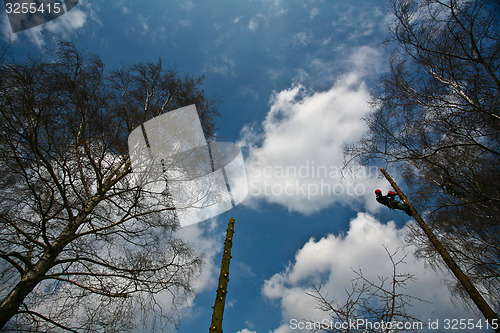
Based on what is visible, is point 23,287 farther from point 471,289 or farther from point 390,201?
point 390,201

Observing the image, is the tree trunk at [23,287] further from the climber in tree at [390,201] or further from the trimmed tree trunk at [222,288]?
the climber in tree at [390,201]

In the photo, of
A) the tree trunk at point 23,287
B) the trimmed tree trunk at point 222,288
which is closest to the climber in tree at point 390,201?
the trimmed tree trunk at point 222,288

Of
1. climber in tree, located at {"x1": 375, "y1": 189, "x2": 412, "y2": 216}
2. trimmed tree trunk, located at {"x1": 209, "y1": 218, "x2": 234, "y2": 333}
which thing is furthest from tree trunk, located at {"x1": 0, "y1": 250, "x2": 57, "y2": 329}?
climber in tree, located at {"x1": 375, "y1": 189, "x2": 412, "y2": 216}

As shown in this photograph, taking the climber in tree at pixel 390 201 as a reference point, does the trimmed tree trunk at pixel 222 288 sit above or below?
below

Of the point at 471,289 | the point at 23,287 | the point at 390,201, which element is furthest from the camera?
the point at 390,201

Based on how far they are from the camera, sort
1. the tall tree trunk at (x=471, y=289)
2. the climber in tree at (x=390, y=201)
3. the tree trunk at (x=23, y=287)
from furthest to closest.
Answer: the climber in tree at (x=390, y=201)
the tall tree trunk at (x=471, y=289)
the tree trunk at (x=23, y=287)

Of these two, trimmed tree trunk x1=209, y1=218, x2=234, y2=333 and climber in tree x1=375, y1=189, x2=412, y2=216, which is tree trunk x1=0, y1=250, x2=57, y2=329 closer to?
trimmed tree trunk x1=209, y1=218, x2=234, y2=333

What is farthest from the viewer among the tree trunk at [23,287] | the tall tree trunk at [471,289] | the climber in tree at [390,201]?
the climber in tree at [390,201]

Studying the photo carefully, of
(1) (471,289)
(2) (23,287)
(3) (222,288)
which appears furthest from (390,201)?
(2) (23,287)

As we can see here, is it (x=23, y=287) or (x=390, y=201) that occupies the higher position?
(x=390, y=201)

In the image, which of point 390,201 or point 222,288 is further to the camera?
point 390,201

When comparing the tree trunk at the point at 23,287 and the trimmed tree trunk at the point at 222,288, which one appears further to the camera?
the tree trunk at the point at 23,287

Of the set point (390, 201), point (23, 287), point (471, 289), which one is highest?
point (390, 201)

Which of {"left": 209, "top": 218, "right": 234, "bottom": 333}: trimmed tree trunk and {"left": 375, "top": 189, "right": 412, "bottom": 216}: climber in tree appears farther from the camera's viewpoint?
{"left": 375, "top": 189, "right": 412, "bottom": 216}: climber in tree
